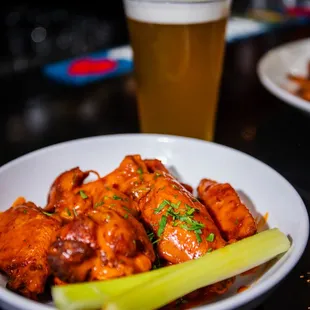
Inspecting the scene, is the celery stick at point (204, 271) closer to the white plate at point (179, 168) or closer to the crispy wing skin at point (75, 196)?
the white plate at point (179, 168)

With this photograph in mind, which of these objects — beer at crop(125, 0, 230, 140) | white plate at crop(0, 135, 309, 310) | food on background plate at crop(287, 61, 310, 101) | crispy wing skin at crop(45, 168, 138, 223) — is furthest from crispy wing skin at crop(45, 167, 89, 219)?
food on background plate at crop(287, 61, 310, 101)

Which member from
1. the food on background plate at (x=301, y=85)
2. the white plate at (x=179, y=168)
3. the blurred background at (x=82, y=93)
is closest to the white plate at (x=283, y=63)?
the food on background plate at (x=301, y=85)

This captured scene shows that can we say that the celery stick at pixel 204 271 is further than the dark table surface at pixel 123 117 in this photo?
No

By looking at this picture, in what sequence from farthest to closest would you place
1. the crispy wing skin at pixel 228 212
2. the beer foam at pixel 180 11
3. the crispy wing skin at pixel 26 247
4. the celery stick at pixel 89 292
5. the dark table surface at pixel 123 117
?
the dark table surface at pixel 123 117 → the beer foam at pixel 180 11 → the crispy wing skin at pixel 228 212 → the crispy wing skin at pixel 26 247 → the celery stick at pixel 89 292

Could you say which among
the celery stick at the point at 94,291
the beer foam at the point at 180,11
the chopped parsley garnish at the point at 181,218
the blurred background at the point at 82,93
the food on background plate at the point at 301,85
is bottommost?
the blurred background at the point at 82,93

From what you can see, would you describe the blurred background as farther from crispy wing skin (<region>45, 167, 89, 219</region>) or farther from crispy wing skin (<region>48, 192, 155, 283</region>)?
crispy wing skin (<region>48, 192, 155, 283</region>)

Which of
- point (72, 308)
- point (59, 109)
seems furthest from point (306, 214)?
point (59, 109)

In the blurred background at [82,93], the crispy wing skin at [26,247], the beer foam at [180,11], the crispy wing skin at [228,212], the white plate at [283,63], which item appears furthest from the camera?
the white plate at [283,63]
